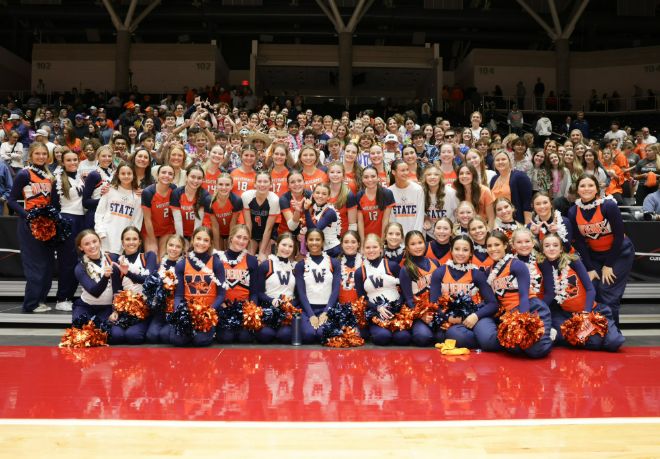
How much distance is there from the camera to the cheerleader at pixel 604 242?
5.69 metres

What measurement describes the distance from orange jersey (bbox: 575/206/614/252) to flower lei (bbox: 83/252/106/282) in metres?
4.45

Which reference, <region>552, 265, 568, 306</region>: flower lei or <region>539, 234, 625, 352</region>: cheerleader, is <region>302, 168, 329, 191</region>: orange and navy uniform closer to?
<region>539, 234, 625, 352</region>: cheerleader

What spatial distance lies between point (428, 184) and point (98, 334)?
359cm

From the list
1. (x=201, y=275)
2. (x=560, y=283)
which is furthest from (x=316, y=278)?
(x=560, y=283)

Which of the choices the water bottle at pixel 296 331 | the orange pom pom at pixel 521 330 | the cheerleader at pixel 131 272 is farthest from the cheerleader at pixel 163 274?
the orange pom pom at pixel 521 330

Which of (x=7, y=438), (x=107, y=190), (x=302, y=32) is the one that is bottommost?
(x=7, y=438)

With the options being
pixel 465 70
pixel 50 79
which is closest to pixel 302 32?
pixel 465 70

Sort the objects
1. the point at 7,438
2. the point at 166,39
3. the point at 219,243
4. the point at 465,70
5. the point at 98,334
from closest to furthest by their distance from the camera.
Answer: the point at 7,438
the point at 98,334
the point at 219,243
the point at 465,70
the point at 166,39

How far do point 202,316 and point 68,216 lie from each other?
2.42m

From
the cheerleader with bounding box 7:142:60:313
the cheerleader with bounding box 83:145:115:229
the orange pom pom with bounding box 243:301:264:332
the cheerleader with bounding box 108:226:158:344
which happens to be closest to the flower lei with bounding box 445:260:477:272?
the orange pom pom with bounding box 243:301:264:332

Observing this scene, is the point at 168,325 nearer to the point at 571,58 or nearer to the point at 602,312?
the point at 602,312

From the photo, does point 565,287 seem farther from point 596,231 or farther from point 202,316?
point 202,316

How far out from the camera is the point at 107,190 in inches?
252

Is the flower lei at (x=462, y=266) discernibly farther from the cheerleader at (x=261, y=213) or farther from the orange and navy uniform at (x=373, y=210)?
the cheerleader at (x=261, y=213)
